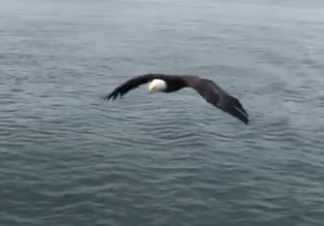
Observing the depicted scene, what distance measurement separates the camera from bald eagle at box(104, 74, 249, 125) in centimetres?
1686

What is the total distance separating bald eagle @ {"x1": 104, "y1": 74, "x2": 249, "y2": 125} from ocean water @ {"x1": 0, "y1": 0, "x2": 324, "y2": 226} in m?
6.83

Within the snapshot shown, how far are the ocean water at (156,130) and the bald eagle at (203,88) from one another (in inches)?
269

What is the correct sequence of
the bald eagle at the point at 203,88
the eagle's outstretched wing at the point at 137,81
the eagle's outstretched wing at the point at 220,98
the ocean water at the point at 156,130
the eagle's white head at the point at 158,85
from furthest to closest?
the ocean water at the point at 156,130 < the eagle's outstretched wing at the point at 137,81 < the eagle's white head at the point at 158,85 < the bald eagle at the point at 203,88 < the eagle's outstretched wing at the point at 220,98

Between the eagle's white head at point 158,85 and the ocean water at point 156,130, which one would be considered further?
the ocean water at point 156,130

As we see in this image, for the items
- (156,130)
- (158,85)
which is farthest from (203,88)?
(156,130)

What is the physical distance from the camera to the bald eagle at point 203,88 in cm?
1686

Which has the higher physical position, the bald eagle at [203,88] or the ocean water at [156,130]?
the bald eagle at [203,88]

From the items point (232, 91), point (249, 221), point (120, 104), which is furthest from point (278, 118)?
point (249, 221)

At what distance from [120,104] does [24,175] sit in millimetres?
12619

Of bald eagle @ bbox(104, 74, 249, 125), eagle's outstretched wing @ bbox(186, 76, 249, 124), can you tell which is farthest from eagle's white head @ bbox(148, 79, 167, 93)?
eagle's outstretched wing @ bbox(186, 76, 249, 124)

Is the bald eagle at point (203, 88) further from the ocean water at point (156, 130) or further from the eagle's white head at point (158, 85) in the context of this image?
the ocean water at point (156, 130)

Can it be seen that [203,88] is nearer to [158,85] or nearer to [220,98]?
[220,98]

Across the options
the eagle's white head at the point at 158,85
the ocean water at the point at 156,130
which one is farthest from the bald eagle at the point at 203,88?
the ocean water at the point at 156,130

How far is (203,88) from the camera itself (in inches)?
725
